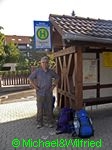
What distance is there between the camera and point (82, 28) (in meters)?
8.73

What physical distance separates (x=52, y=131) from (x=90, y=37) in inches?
106

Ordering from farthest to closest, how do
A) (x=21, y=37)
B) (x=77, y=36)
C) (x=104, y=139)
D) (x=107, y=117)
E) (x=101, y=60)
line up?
(x=21, y=37) < (x=101, y=60) < (x=107, y=117) < (x=77, y=36) < (x=104, y=139)

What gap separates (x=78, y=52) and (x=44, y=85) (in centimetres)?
132

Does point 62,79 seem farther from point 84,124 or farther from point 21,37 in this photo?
point 21,37

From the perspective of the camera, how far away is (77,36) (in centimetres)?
768

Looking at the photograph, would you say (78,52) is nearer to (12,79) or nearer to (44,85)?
(44,85)

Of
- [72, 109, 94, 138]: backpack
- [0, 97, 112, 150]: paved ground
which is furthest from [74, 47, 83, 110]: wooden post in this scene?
[72, 109, 94, 138]: backpack

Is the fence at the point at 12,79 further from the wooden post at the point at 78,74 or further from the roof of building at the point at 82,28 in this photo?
the wooden post at the point at 78,74

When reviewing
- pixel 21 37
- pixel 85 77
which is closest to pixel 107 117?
pixel 85 77

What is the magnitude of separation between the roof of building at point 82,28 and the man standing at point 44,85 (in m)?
1.00

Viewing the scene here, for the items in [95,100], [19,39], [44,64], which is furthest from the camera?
[19,39]

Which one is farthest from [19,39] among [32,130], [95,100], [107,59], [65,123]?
[65,123]

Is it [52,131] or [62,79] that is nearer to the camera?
[52,131]

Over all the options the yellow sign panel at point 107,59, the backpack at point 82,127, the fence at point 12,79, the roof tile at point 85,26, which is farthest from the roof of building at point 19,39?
the backpack at point 82,127
